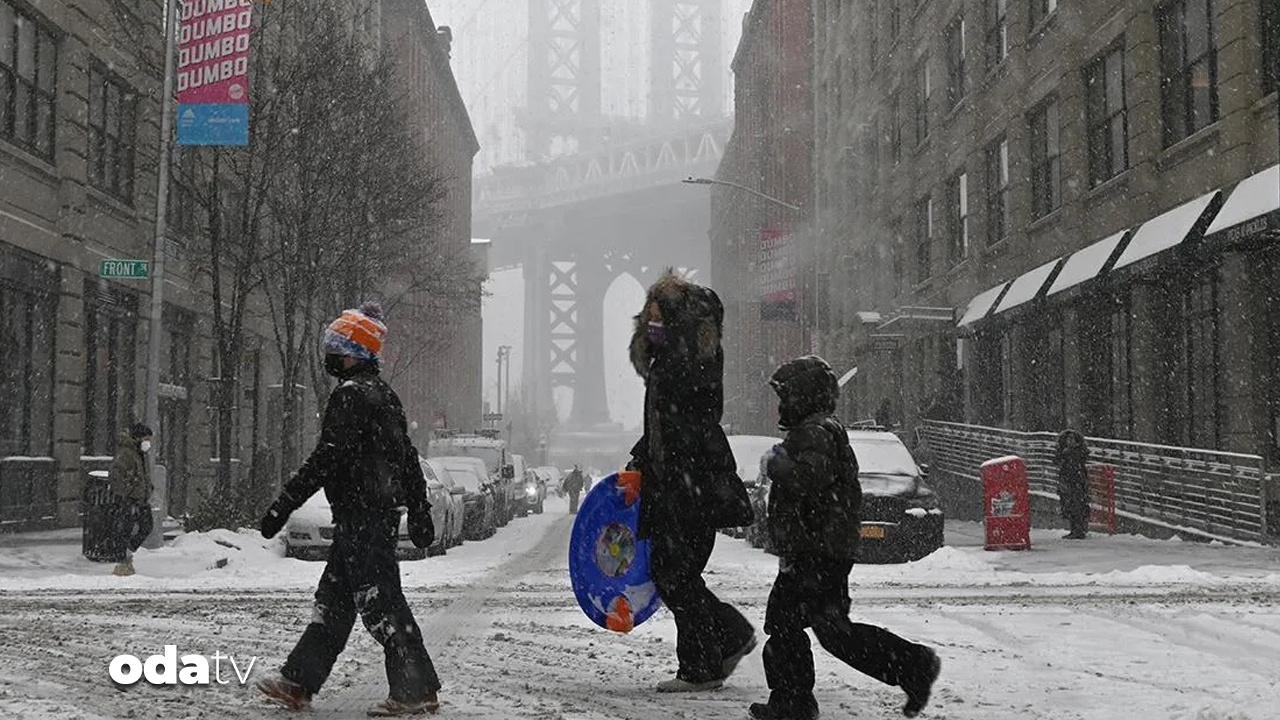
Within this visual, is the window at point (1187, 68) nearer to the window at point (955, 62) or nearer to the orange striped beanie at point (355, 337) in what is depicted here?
the window at point (955, 62)

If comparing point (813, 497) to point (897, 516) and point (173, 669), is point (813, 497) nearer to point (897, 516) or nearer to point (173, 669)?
point (173, 669)

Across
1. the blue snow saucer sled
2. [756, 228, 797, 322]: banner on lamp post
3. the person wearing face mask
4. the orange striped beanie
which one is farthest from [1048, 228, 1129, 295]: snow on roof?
[756, 228, 797, 322]: banner on lamp post

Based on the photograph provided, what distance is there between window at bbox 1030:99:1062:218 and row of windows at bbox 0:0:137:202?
1701 centimetres

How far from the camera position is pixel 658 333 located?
6.45 metres

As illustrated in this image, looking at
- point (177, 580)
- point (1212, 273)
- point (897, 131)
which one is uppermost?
point (897, 131)

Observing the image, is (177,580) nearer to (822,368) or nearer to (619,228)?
(822,368)

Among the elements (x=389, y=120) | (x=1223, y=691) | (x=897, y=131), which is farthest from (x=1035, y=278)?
(x=1223, y=691)

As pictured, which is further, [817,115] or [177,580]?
[817,115]

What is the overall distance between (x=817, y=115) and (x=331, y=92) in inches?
1449

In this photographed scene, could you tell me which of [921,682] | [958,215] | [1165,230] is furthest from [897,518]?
[958,215]

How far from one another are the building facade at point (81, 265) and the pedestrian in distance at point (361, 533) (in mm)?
15371

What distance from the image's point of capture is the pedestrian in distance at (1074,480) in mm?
19672

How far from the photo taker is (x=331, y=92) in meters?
24.6

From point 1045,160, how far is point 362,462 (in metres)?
24.3
